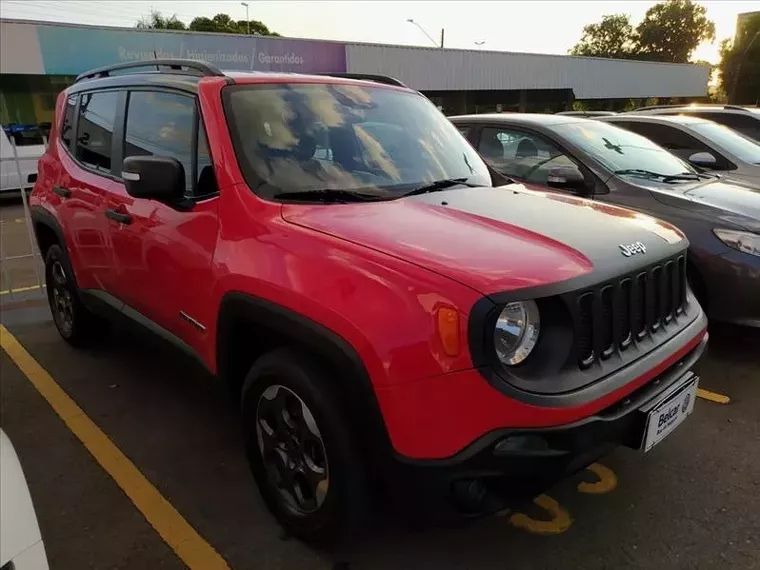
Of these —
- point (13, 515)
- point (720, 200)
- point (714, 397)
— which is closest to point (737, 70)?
point (720, 200)

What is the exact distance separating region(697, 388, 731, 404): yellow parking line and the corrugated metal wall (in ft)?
84.9

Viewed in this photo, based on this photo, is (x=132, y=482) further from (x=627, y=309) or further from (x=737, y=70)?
(x=737, y=70)

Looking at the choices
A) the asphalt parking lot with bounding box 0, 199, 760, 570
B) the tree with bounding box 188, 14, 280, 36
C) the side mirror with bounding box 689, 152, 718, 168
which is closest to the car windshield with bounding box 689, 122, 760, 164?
the side mirror with bounding box 689, 152, 718, 168

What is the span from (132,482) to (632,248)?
260 cm

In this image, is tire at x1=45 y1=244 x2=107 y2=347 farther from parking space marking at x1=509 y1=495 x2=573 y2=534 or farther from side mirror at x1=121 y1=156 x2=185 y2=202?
parking space marking at x1=509 y1=495 x2=573 y2=534

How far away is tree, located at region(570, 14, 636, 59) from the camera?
85375 mm

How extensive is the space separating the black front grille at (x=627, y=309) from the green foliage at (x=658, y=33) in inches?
3569

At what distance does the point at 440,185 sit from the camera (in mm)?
3166

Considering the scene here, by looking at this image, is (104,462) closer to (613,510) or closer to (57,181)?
(57,181)

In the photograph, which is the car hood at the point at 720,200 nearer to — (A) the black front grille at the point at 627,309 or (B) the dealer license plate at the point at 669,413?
(A) the black front grille at the point at 627,309

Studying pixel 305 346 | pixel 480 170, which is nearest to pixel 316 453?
pixel 305 346

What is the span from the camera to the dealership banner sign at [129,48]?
70.0 feet

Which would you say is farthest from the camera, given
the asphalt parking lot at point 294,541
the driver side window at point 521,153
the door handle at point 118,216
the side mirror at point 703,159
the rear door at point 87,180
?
the side mirror at point 703,159

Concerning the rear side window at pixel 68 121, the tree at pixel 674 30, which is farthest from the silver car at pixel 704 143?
the tree at pixel 674 30
